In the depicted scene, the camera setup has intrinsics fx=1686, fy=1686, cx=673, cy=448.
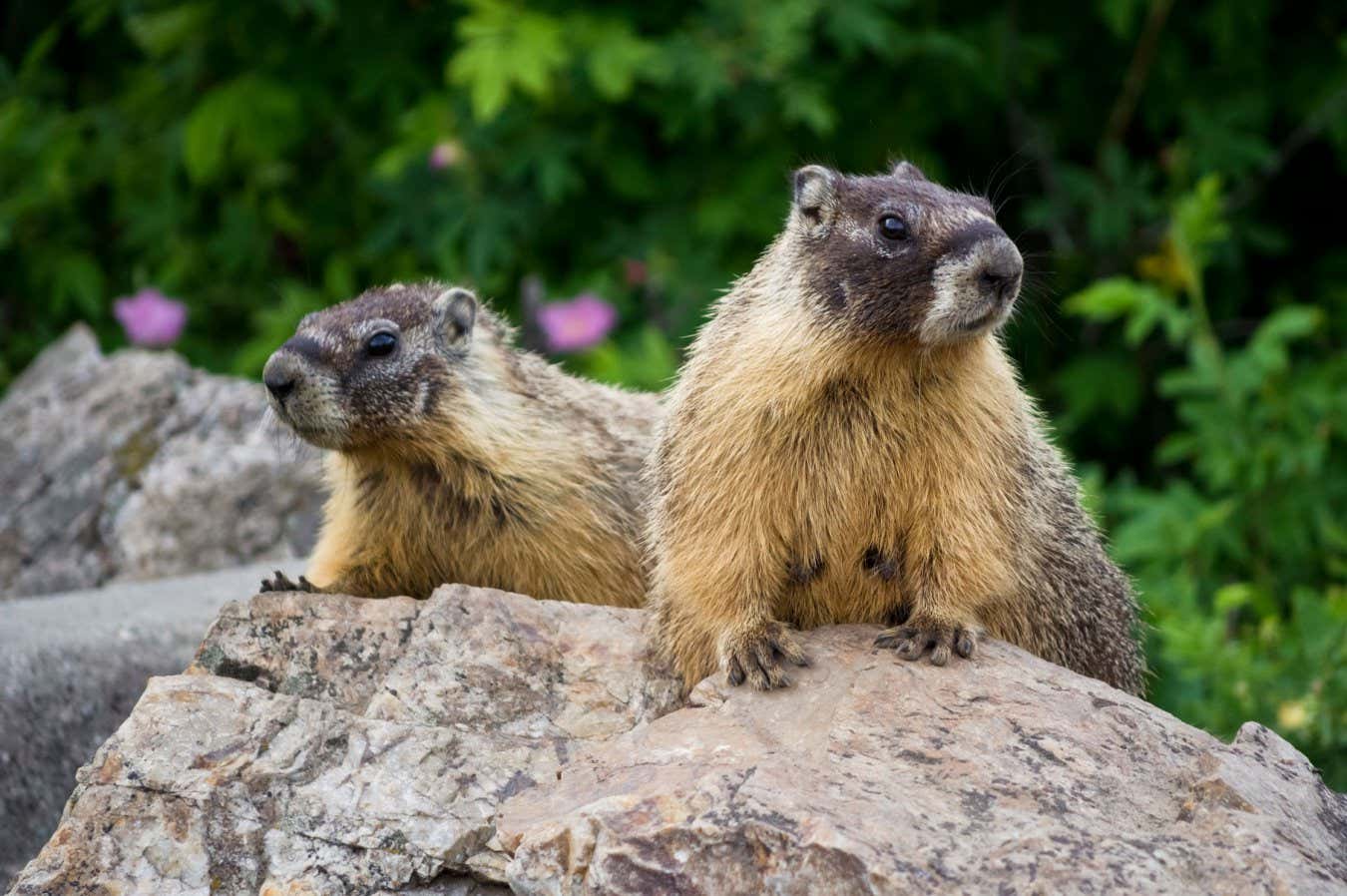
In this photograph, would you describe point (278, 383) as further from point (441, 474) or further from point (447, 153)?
point (447, 153)

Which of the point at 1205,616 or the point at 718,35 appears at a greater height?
the point at 718,35

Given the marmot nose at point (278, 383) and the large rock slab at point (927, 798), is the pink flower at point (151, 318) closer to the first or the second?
the marmot nose at point (278, 383)

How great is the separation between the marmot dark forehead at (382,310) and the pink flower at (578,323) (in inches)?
75.0

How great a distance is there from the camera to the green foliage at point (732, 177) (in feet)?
22.9

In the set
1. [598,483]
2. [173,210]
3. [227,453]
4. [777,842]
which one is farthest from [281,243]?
[777,842]

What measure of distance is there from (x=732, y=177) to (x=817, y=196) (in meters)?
3.49

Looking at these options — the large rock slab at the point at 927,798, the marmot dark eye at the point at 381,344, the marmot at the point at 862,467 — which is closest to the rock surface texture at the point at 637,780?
the large rock slab at the point at 927,798

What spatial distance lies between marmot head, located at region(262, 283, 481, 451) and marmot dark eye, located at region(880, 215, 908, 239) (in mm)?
1742

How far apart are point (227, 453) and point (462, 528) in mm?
1945

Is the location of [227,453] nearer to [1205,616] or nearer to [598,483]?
[598,483]

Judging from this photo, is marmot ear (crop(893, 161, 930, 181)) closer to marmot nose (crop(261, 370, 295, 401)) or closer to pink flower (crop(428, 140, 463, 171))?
marmot nose (crop(261, 370, 295, 401))

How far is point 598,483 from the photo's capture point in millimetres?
5492

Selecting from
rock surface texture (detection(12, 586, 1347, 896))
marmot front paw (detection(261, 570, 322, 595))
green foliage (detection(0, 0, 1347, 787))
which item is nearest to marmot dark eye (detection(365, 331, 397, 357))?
marmot front paw (detection(261, 570, 322, 595))

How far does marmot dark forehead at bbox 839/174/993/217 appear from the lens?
13.7ft
